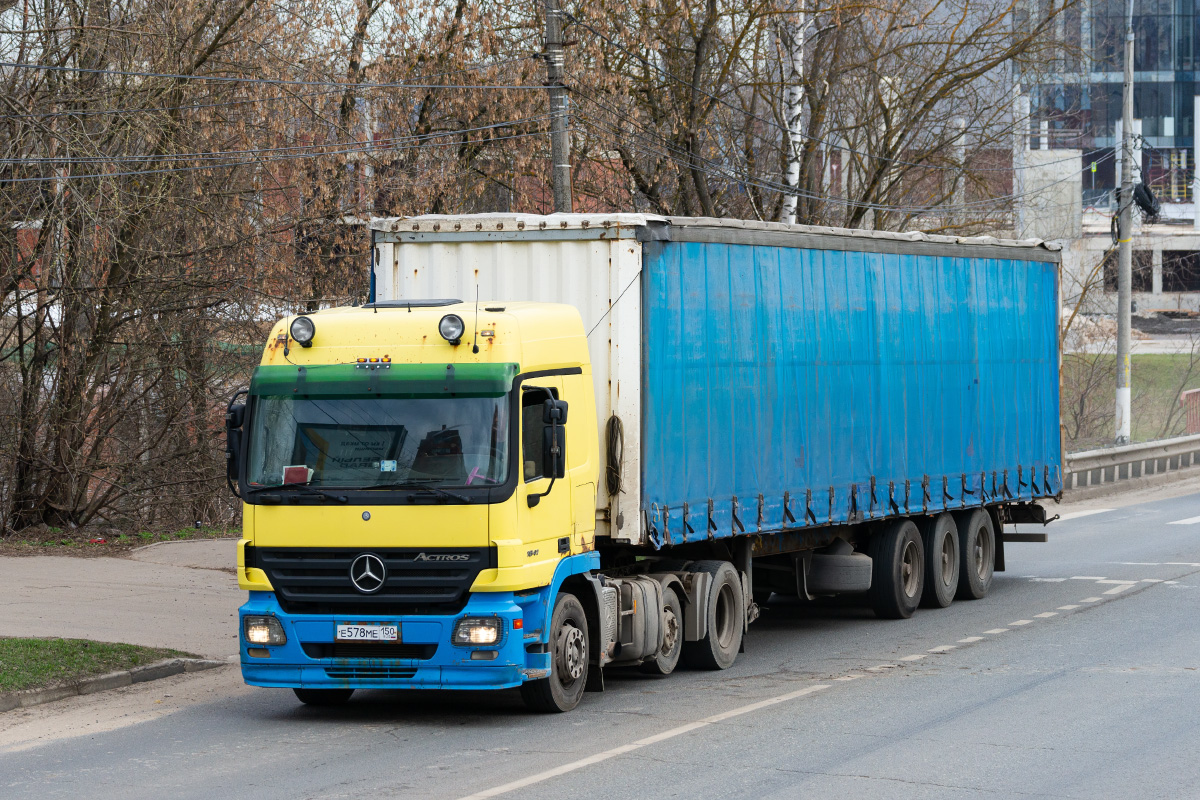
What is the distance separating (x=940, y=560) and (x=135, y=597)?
819 cm

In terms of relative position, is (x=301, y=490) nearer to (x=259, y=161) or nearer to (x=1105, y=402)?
(x=259, y=161)

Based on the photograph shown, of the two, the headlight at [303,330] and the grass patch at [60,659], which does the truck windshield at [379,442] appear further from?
the grass patch at [60,659]

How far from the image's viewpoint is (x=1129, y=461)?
30703 mm

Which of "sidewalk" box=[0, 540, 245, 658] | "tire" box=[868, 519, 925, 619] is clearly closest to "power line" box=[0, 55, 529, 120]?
"sidewalk" box=[0, 540, 245, 658]

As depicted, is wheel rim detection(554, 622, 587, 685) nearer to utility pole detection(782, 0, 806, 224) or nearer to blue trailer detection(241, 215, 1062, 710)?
blue trailer detection(241, 215, 1062, 710)

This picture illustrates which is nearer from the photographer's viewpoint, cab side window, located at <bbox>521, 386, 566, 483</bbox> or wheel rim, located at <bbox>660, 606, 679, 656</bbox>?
cab side window, located at <bbox>521, 386, 566, 483</bbox>

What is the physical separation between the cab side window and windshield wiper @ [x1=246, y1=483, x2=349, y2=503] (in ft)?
3.81

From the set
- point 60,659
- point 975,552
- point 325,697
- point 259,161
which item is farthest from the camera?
point 259,161

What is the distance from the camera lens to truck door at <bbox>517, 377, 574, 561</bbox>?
32.3 feet

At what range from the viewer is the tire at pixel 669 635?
11.8 meters

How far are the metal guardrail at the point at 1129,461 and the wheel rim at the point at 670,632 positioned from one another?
16493 millimetres

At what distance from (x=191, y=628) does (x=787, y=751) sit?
667cm

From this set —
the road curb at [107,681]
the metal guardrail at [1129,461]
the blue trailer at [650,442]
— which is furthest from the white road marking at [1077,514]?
the road curb at [107,681]

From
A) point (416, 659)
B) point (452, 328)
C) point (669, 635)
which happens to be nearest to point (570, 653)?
point (416, 659)
